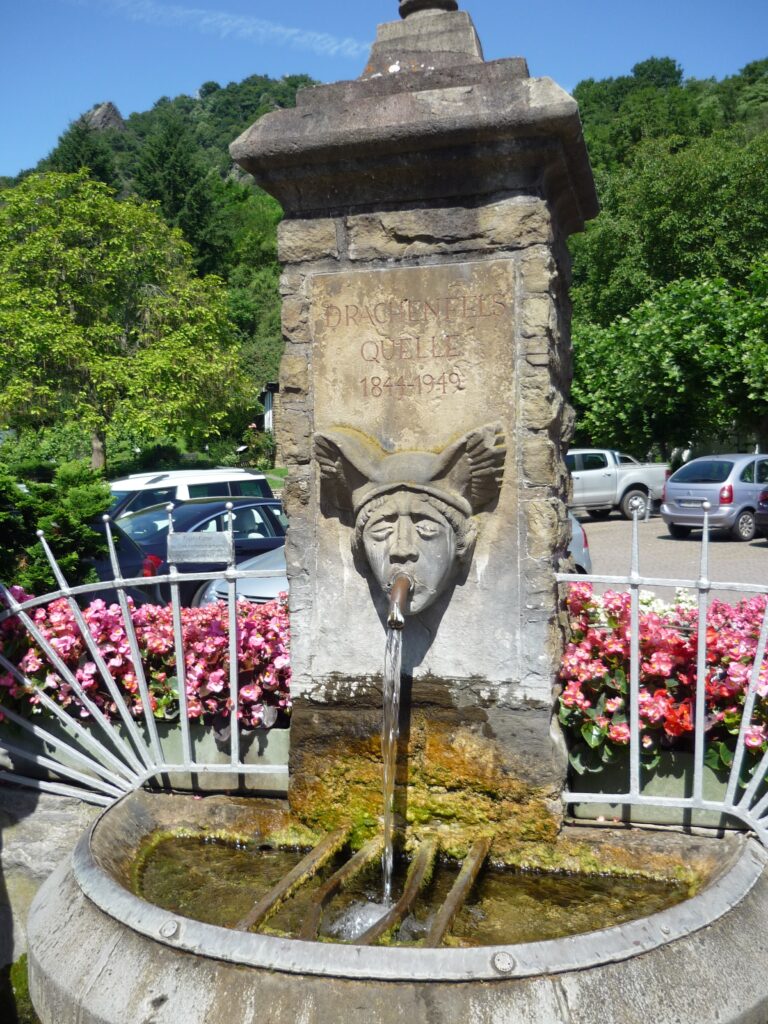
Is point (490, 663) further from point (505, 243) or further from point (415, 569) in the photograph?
point (505, 243)

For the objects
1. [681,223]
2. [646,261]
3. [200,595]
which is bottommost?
[200,595]

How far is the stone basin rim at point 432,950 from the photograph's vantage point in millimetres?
2398

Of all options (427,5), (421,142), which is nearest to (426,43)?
(427,5)

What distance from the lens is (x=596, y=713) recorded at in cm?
367

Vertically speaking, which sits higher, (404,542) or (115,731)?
(404,542)

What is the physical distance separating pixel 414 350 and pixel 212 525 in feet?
21.8

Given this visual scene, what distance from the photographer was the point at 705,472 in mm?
18500

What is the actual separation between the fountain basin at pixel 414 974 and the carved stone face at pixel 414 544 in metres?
1.26

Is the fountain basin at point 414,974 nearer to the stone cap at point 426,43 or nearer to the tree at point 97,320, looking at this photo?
the stone cap at point 426,43

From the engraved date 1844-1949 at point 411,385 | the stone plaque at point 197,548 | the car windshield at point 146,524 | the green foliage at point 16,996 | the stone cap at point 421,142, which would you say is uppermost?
the stone cap at point 421,142

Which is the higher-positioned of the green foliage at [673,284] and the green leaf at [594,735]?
the green foliage at [673,284]

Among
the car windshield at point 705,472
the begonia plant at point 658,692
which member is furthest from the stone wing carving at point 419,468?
the car windshield at point 705,472

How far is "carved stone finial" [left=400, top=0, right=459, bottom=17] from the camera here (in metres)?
3.72

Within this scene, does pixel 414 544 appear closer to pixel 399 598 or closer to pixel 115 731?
pixel 399 598
